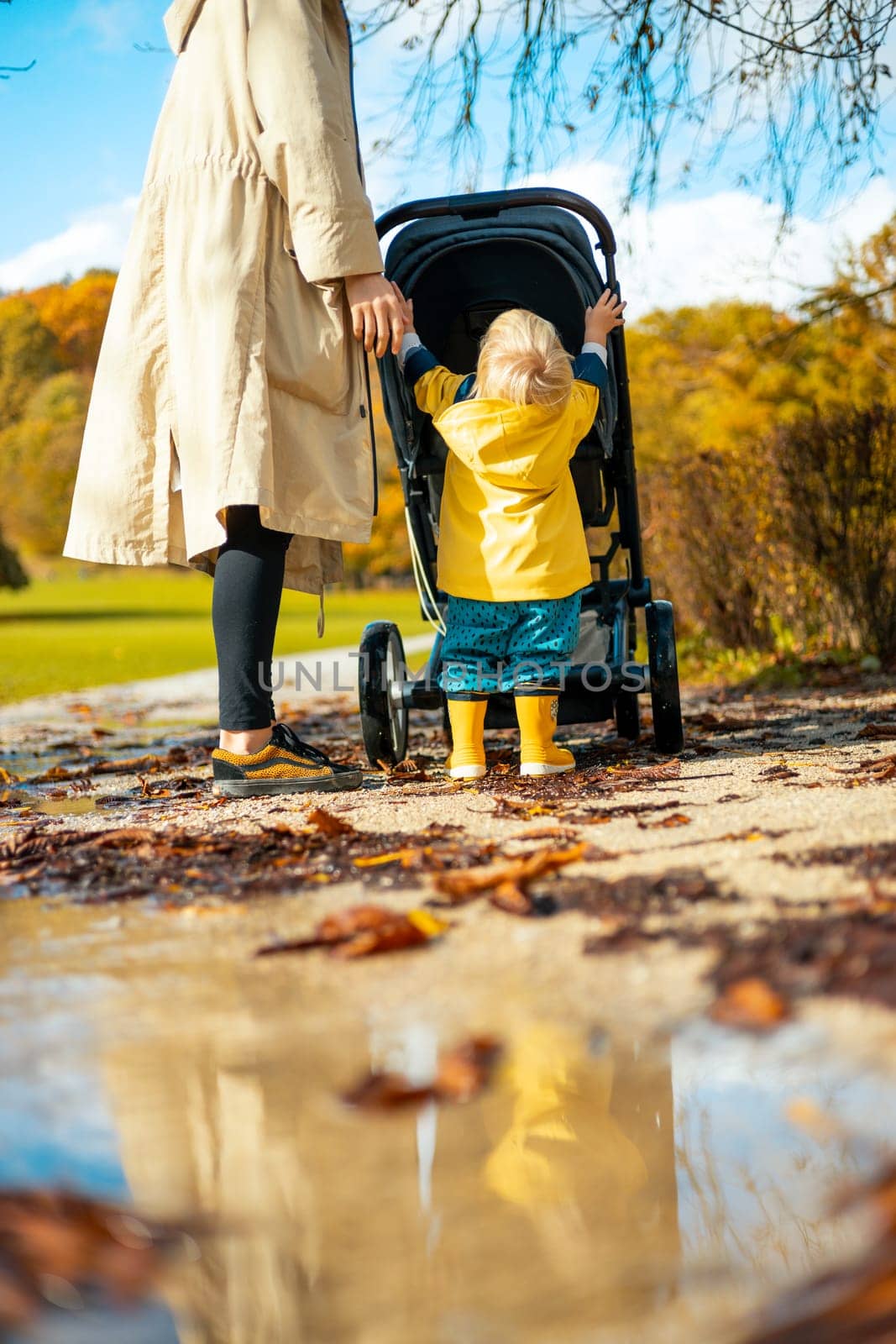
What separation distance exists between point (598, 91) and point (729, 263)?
22.7ft

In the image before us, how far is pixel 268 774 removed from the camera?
10.8 ft

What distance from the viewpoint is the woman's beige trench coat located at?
3104 mm

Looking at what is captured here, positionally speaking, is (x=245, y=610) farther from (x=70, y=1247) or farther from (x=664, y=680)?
(x=70, y=1247)

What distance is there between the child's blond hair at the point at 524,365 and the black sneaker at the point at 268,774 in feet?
4.17

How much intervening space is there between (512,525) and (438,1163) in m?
2.69

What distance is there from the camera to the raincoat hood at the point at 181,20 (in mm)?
Result: 3299

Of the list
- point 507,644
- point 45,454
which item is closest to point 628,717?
point 507,644

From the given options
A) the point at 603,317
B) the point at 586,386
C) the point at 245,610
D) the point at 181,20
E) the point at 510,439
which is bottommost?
the point at 245,610

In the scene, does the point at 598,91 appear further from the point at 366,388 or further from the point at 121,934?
the point at 121,934

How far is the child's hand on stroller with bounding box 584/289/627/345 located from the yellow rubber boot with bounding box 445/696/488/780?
127 cm

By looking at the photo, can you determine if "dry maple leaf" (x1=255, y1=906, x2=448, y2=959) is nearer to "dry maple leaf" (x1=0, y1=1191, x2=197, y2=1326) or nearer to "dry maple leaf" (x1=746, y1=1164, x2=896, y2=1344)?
"dry maple leaf" (x1=0, y1=1191, x2=197, y2=1326)

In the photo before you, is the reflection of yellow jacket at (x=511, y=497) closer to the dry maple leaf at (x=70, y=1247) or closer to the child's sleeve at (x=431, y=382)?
the child's sleeve at (x=431, y=382)

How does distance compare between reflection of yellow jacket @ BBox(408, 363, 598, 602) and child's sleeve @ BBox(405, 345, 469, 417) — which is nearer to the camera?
reflection of yellow jacket @ BBox(408, 363, 598, 602)

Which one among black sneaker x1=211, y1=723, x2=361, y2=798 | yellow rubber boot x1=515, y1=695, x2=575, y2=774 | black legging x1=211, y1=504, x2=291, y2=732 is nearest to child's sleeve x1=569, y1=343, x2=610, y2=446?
yellow rubber boot x1=515, y1=695, x2=575, y2=774
